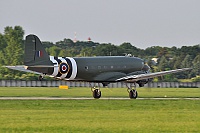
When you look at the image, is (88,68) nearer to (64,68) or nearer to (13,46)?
(64,68)

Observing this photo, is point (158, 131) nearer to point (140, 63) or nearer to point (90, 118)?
point (90, 118)

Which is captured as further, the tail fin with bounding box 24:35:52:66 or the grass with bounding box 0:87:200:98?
the grass with bounding box 0:87:200:98

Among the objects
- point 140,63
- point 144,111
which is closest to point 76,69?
point 140,63

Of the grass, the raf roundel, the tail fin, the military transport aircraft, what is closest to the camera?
the tail fin

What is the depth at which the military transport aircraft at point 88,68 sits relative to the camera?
227 feet

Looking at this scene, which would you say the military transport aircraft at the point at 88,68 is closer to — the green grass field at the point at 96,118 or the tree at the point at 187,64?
the green grass field at the point at 96,118

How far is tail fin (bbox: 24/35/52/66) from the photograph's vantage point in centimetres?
6881

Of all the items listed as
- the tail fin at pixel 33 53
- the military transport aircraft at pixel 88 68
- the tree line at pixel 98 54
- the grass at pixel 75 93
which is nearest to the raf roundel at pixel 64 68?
the military transport aircraft at pixel 88 68

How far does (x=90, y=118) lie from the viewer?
140ft

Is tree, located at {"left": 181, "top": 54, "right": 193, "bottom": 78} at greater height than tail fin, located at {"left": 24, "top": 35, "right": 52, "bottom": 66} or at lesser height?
greater

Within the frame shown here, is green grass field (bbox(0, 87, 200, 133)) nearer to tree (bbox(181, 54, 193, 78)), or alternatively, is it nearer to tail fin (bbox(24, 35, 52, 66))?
tail fin (bbox(24, 35, 52, 66))

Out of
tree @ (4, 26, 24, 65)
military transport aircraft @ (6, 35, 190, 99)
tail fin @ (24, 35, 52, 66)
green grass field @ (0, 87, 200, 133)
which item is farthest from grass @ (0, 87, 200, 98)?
tree @ (4, 26, 24, 65)

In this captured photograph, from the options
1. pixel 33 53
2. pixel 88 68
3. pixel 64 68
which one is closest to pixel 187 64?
pixel 88 68

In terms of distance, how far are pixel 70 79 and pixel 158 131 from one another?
3768 cm
